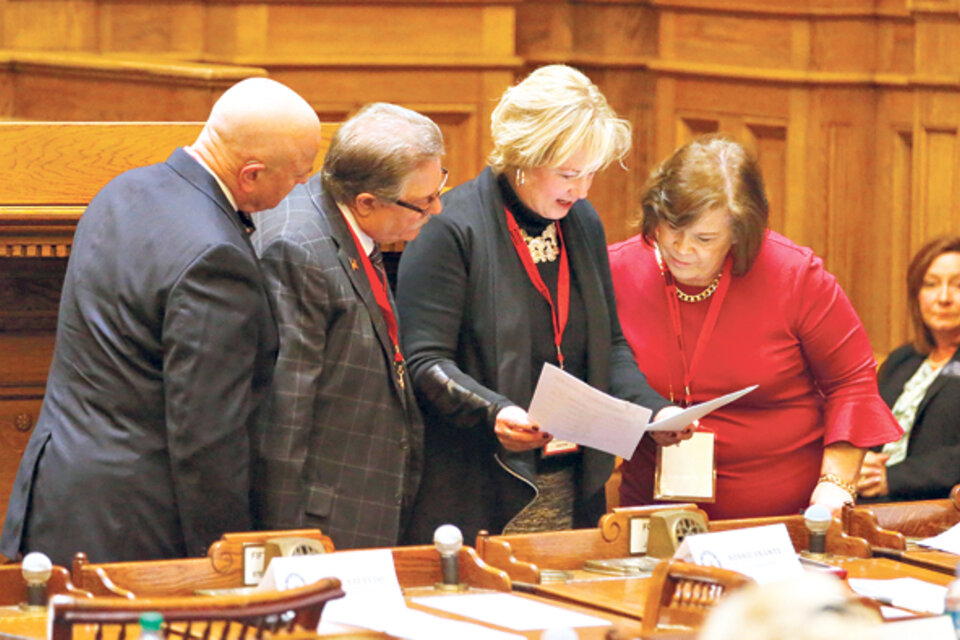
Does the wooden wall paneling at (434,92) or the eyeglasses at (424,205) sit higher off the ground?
the wooden wall paneling at (434,92)

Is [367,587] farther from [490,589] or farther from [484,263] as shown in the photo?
[484,263]

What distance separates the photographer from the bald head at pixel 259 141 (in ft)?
9.14

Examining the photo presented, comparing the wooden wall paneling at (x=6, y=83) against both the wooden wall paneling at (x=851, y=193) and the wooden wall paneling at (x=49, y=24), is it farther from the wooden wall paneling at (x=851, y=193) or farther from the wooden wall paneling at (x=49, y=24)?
the wooden wall paneling at (x=851, y=193)

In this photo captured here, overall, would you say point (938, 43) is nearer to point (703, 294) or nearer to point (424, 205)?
point (703, 294)

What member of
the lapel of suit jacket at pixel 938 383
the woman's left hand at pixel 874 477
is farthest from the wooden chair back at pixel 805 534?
the lapel of suit jacket at pixel 938 383

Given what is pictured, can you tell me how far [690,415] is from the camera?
3.14m

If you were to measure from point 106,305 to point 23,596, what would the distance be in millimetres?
527

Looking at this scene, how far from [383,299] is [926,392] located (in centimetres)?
204

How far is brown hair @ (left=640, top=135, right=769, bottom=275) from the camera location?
3.32 metres

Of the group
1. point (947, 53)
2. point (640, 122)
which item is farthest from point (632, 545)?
point (640, 122)

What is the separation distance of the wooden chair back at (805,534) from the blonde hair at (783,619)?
1722mm

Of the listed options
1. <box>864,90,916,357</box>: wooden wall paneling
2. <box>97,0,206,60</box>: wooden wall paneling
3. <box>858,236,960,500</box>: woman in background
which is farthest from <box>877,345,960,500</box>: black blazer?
<box>97,0,206,60</box>: wooden wall paneling

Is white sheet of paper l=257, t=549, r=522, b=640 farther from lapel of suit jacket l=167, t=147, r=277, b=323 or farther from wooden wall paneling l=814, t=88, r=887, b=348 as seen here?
wooden wall paneling l=814, t=88, r=887, b=348

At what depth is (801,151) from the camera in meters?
5.90
